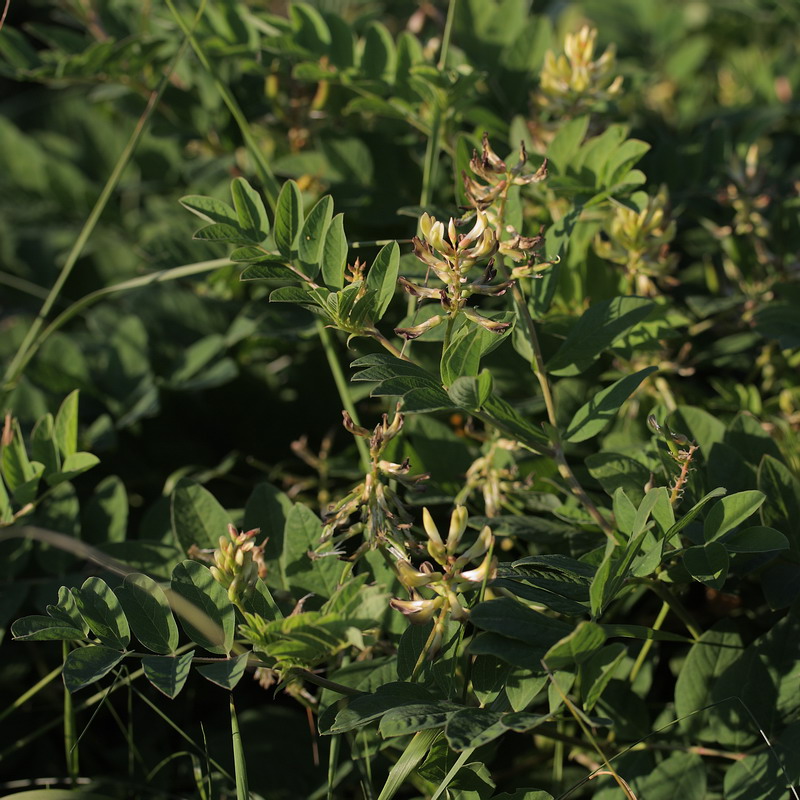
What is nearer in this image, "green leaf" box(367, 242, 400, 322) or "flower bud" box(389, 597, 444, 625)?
"flower bud" box(389, 597, 444, 625)

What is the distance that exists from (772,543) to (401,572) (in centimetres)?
39

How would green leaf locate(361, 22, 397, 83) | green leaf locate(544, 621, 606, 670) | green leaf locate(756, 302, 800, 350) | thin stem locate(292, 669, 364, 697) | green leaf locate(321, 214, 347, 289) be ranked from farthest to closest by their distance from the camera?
green leaf locate(361, 22, 397, 83)
green leaf locate(756, 302, 800, 350)
green leaf locate(321, 214, 347, 289)
thin stem locate(292, 669, 364, 697)
green leaf locate(544, 621, 606, 670)

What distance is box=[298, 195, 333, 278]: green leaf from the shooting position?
1.10 m

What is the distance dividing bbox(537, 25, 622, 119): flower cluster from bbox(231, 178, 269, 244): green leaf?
21.1 inches

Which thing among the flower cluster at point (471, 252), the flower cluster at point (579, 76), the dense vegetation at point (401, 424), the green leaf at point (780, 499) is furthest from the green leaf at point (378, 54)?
the green leaf at point (780, 499)

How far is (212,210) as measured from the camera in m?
1.13

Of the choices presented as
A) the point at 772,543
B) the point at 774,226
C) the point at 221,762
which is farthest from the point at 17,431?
the point at 774,226

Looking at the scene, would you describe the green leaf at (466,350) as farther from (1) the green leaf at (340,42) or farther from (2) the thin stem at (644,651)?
(1) the green leaf at (340,42)

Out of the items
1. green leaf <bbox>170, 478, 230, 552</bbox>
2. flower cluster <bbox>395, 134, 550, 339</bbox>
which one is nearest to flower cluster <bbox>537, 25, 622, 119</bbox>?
flower cluster <bbox>395, 134, 550, 339</bbox>

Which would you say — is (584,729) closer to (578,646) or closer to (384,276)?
(578,646)

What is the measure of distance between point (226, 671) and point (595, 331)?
591 mm

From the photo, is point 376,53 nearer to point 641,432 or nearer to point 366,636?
point 641,432

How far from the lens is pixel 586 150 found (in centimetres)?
129

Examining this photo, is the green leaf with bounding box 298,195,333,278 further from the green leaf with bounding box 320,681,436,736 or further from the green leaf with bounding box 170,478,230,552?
the green leaf with bounding box 320,681,436,736
